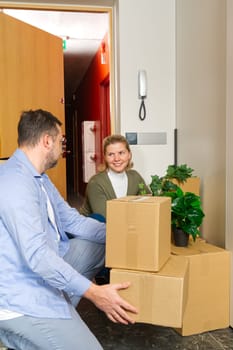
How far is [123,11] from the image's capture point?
2.79 meters

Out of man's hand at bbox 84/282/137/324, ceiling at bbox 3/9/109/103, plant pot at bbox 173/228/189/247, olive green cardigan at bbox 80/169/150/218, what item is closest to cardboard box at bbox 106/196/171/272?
man's hand at bbox 84/282/137/324

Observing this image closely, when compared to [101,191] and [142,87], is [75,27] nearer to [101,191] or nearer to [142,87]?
[142,87]

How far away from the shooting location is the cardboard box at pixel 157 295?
124cm

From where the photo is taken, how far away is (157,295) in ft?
4.10

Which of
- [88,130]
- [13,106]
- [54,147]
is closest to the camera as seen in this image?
[54,147]

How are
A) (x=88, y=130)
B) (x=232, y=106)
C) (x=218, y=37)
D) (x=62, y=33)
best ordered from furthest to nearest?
(x=88, y=130), (x=62, y=33), (x=218, y=37), (x=232, y=106)

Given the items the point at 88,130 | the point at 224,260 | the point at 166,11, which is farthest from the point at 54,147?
the point at 88,130

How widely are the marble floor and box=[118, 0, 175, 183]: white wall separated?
4.13ft

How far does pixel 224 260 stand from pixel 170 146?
3.98 feet

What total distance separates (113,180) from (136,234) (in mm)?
1066

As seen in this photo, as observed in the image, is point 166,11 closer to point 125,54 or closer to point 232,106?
point 125,54

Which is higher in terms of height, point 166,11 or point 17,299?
point 166,11

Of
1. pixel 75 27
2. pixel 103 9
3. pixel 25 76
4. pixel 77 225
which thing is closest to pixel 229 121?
pixel 77 225

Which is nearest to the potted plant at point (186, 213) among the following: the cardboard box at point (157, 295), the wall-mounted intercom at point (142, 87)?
the cardboard box at point (157, 295)
